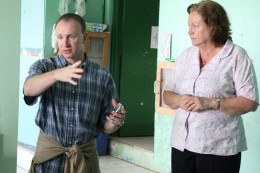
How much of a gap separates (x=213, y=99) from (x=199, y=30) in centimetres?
35

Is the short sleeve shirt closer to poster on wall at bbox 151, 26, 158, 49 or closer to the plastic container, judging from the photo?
the plastic container

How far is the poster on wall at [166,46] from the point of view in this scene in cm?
385

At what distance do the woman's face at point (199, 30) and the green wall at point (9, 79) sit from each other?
977 millimetres

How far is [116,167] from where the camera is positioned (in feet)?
13.9

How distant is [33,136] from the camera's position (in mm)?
4531

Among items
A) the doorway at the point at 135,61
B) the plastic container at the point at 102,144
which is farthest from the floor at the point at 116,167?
the doorway at the point at 135,61

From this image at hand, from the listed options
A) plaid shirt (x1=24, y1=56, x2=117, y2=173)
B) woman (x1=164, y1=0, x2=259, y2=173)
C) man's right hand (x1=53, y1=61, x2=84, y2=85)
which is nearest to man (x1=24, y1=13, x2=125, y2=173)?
plaid shirt (x1=24, y1=56, x2=117, y2=173)

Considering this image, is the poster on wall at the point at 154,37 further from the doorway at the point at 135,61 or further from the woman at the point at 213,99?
the woman at the point at 213,99

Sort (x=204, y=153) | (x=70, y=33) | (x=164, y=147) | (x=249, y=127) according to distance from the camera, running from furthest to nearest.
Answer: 1. (x=164, y=147)
2. (x=249, y=127)
3. (x=204, y=153)
4. (x=70, y=33)

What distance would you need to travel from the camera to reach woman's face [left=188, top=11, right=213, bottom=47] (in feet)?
6.69

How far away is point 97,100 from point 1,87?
28.1 inches

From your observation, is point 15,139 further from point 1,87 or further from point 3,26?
point 3,26

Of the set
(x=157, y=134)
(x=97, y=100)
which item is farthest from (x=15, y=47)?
(x=157, y=134)

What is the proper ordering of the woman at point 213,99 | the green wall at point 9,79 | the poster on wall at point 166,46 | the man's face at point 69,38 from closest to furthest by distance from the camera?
the man's face at point 69,38, the woman at point 213,99, the green wall at point 9,79, the poster on wall at point 166,46
